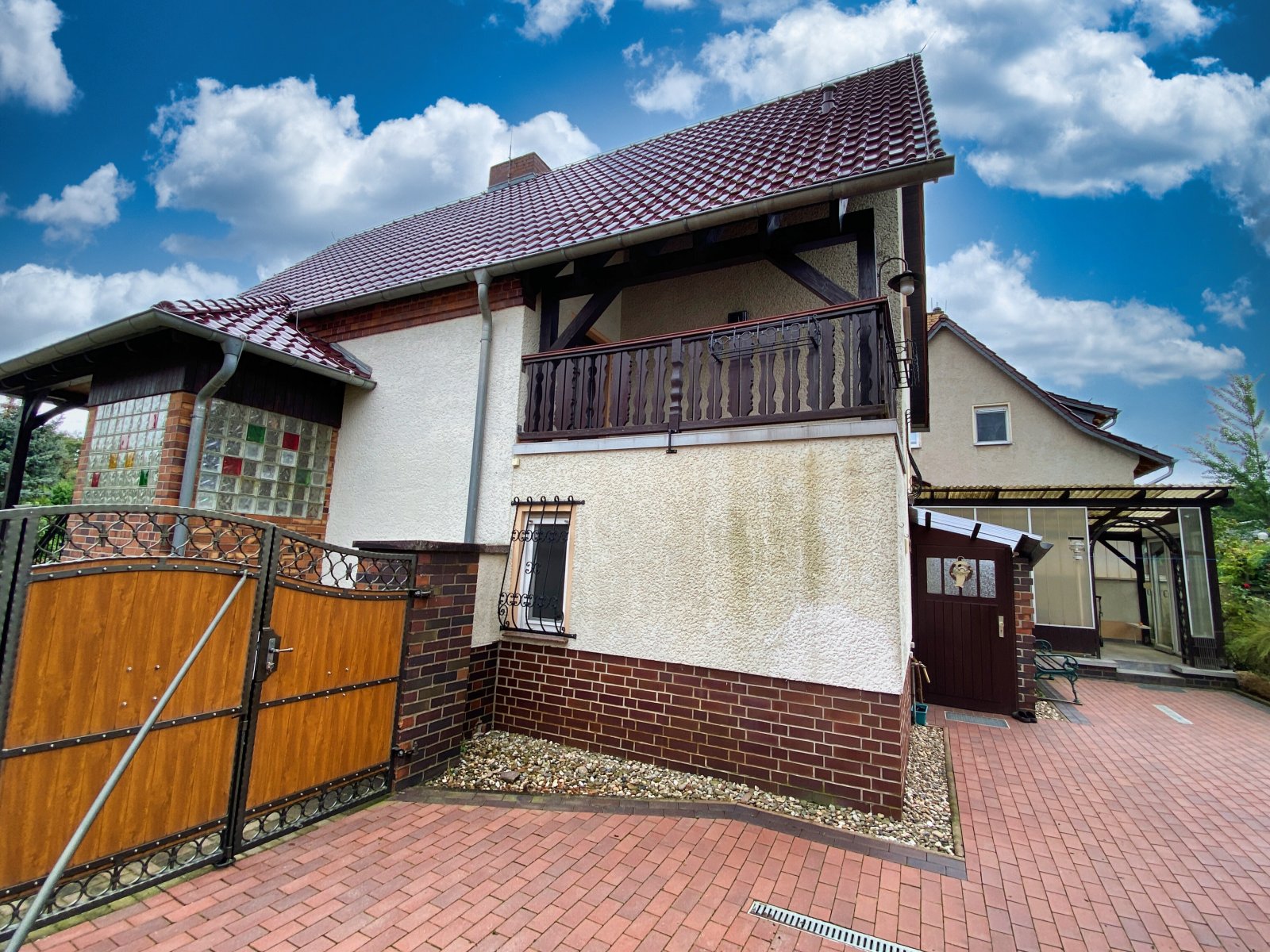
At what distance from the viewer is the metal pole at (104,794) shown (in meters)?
1.77

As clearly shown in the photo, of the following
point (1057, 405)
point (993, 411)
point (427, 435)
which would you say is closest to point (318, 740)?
point (427, 435)

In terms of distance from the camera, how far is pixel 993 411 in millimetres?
14609

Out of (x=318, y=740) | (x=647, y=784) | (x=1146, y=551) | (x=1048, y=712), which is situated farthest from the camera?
(x=1146, y=551)

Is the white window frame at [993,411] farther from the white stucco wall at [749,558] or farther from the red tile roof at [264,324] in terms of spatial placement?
the red tile roof at [264,324]

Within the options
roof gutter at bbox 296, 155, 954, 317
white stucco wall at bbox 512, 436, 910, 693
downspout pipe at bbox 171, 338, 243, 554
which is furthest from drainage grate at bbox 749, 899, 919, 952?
downspout pipe at bbox 171, 338, 243, 554

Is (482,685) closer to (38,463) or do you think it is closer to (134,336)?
(134,336)

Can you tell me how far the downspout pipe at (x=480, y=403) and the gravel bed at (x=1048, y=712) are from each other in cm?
781

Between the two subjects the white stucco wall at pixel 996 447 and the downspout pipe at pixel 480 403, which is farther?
the white stucco wall at pixel 996 447

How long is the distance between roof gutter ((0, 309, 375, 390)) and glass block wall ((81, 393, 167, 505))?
642 millimetres

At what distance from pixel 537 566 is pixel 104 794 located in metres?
3.41

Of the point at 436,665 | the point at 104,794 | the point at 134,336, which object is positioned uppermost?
the point at 134,336

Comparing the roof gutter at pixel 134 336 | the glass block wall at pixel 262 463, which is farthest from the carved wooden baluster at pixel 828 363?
the glass block wall at pixel 262 463

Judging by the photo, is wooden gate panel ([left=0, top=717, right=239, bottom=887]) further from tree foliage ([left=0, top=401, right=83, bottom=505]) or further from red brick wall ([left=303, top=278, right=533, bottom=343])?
tree foliage ([left=0, top=401, right=83, bottom=505])

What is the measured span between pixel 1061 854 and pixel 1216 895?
2.43ft
